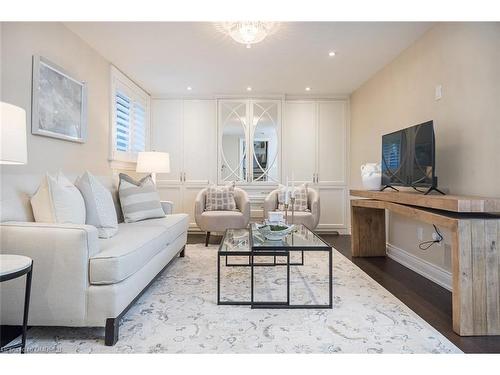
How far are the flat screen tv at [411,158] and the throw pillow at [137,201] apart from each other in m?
2.42

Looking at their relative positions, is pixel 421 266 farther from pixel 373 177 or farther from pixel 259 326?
pixel 259 326

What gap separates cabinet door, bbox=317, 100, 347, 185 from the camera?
16.5 ft

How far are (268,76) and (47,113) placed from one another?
2.69 meters

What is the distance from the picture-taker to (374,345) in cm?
159

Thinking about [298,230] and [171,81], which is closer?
[298,230]

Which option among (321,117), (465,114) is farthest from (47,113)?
(321,117)

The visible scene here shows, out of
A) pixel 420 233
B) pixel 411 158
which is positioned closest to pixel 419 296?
pixel 420 233

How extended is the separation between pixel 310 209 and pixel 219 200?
4.35 ft

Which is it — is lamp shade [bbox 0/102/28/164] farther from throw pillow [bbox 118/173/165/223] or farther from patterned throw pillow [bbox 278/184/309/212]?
patterned throw pillow [bbox 278/184/309/212]

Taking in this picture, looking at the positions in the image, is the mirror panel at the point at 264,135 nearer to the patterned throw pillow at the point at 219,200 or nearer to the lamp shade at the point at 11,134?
the patterned throw pillow at the point at 219,200

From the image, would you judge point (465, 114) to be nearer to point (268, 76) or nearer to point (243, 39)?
point (243, 39)

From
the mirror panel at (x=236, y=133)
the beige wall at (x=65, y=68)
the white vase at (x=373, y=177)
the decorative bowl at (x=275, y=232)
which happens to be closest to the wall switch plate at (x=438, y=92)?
the white vase at (x=373, y=177)

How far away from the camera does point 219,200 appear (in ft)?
14.4

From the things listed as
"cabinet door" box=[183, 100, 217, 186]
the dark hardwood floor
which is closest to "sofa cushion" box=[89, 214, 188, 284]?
the dark hardwood floor
